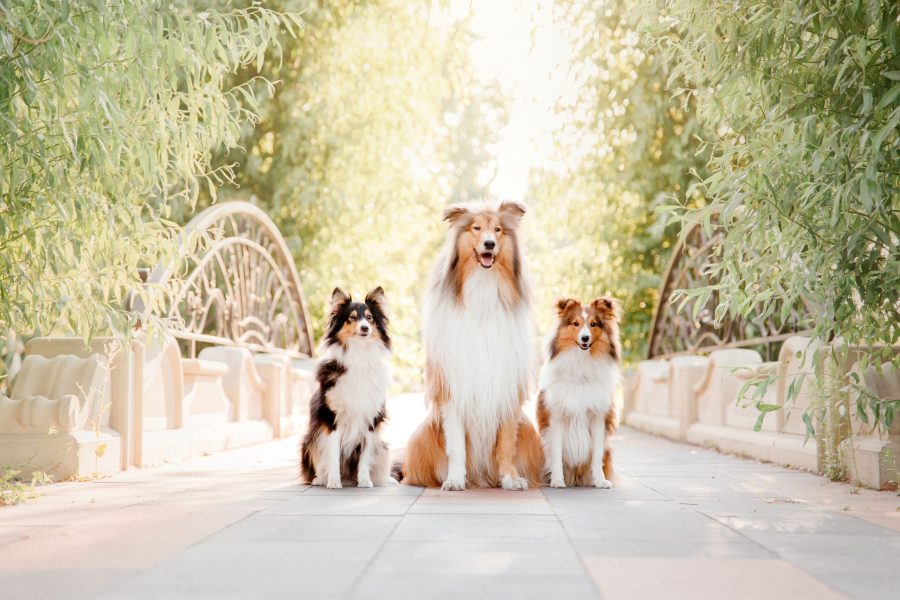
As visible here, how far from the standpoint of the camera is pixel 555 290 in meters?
16.4

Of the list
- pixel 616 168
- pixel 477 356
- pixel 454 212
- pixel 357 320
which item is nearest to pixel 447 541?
pixel 477 356

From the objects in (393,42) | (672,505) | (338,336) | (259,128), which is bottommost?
(672,505)

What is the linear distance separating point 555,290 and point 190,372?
27.1 feet

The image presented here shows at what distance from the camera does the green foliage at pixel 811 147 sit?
4.55m

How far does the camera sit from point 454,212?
248 inches

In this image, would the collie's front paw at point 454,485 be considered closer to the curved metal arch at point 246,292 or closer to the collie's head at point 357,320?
the collie's head at point 357,320

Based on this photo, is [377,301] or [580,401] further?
[377,301]

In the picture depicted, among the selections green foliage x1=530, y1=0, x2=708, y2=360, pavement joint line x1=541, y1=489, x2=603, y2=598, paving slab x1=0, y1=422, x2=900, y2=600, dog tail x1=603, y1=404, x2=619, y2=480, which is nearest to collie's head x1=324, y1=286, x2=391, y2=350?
paving slab x1=0, y1=422, x2=900, y2=600

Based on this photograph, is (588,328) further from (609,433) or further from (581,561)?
(581,561)

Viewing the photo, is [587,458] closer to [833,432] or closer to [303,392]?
[833,432]

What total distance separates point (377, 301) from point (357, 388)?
0.68 metres

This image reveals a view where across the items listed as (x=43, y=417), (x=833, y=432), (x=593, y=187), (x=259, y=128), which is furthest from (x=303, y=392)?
(x=833, y=432)

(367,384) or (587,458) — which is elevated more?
(367,384)

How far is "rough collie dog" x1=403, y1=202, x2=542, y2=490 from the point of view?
616 cm
